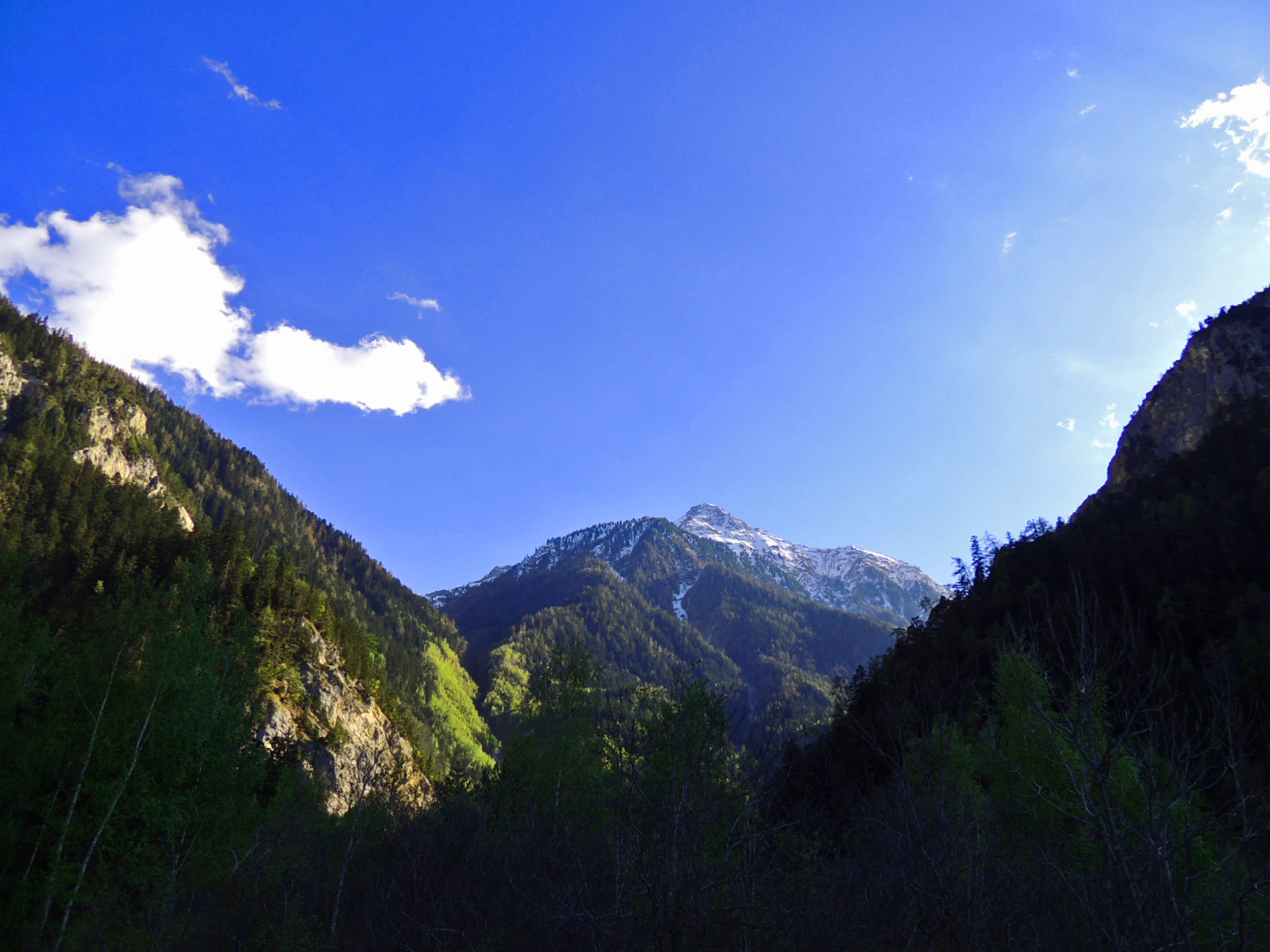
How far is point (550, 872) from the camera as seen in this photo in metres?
12.6

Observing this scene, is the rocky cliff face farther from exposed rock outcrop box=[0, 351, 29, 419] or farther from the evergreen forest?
exposed rock outcrop box=[0, 351, 29, 419]

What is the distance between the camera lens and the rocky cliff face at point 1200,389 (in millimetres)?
79750

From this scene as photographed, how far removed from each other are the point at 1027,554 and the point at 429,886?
70034 millimetres

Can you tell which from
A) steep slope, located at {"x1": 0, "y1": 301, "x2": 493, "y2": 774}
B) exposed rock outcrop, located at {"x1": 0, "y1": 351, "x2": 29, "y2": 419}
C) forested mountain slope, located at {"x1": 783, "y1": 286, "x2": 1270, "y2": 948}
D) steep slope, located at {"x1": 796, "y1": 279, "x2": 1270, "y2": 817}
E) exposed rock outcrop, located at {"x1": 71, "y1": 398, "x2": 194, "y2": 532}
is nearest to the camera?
forested mountain slope, located at {"x1": 783, "y1": 286, "x2": 1270, "y2": 948}

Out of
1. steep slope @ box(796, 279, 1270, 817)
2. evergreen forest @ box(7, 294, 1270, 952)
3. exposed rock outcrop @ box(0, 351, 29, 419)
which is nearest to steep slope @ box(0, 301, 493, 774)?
exposed rock outcrop @ box(0, 351, 29, 419)

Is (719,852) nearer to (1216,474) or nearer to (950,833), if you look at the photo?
(950,833)

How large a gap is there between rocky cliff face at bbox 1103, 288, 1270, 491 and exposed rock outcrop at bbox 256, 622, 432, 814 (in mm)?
109297

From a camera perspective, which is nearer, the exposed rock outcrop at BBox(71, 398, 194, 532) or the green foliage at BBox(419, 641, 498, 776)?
the exposed rock outcrop at BBox(71, 398, 194, 532)

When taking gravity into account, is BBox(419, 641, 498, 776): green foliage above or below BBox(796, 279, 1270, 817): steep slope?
below

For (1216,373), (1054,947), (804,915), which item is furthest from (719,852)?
(1216,373)

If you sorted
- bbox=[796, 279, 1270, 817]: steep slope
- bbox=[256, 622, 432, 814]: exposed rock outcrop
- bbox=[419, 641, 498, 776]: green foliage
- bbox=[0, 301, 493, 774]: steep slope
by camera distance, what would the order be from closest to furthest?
bbox=[796, 279, 1270, 817]: steep slope → bbox=[256, 622, 432, 814]: exposed rock outcrop → bbox=[0, 301, 493, 774]: steep slope → bbox=[419, 641, 498, 776]: green foliage

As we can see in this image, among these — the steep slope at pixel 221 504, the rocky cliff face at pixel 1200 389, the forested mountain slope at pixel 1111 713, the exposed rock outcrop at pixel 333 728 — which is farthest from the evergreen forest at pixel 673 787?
the rocky cliff face at pixel 1200 389

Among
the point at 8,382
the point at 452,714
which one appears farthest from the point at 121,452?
the point at 452,714

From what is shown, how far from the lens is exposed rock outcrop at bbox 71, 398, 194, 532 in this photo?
96.3 m
